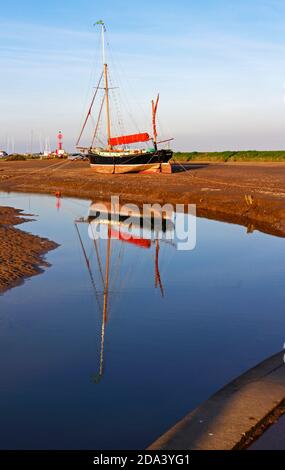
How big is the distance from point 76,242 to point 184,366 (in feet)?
47.5

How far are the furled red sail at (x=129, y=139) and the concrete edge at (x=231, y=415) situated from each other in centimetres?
4561

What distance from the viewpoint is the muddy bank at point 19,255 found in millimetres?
16188

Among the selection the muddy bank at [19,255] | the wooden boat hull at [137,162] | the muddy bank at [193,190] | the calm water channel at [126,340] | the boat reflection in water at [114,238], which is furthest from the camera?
the wooden boat hull at [137,162]

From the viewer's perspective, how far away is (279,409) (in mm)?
7773

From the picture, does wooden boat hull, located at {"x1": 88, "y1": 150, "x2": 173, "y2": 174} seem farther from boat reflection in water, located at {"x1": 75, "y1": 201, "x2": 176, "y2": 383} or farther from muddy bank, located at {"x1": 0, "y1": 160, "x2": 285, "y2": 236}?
boat reflection in water, located at {"x1": 75, "y1": 201, "x2": 176, "y2": 383}

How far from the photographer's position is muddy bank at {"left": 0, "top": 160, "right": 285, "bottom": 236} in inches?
1180

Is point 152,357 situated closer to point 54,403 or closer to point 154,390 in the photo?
point 154,390

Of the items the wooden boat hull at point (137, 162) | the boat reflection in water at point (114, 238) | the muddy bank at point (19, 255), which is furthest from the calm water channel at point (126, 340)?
the wooden boat hull at point (137, 162)

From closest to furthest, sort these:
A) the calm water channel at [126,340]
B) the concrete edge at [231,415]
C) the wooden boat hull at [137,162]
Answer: the concrete edge at [231,415], the calm water channel at [126,340], the wooden boat hull at [137,162]

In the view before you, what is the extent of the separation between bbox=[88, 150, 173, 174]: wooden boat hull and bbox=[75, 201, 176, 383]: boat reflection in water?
1304 centimetres

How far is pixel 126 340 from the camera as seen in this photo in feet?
37.2

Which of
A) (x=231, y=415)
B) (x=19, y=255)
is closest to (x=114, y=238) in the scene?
(x=19, y=255)

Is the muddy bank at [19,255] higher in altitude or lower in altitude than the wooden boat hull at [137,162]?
lower

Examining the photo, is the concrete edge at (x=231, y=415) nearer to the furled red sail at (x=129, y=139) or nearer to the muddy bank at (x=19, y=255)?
the muddy bank at (x=19, y=255)
